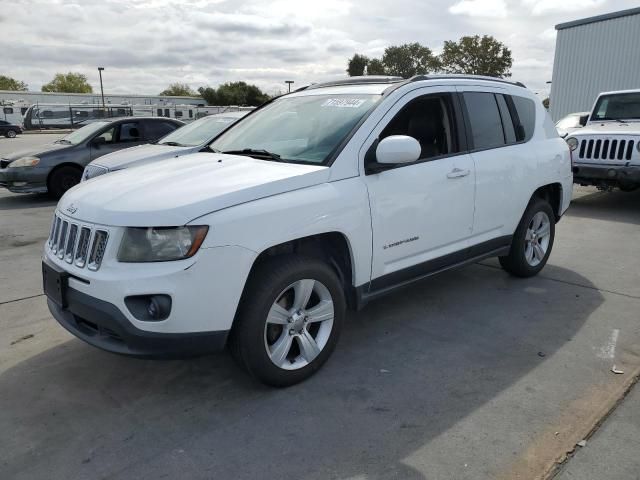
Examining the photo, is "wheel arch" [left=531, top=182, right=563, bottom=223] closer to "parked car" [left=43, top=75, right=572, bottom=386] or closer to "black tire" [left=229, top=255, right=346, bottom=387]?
"parked car" [left=43, top=75, right=572, bottom=386]

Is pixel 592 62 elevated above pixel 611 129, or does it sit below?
above

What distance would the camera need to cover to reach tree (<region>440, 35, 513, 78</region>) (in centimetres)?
5972

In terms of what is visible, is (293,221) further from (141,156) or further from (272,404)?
(141,156)

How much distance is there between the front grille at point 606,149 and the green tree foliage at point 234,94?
73644 millimetres

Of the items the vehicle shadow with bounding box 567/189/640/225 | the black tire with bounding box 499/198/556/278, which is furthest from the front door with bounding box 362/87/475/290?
the vehicle shadow with bounding box 567/189/640/225

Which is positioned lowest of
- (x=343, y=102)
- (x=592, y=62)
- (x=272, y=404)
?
(x=272, y=404)

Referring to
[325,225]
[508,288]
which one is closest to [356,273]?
[325,225]

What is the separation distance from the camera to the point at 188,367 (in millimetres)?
3533

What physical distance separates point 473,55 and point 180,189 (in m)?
63.1

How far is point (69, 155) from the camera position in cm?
1003

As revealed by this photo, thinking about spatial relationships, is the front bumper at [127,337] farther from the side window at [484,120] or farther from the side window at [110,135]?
the side window at [110,135]

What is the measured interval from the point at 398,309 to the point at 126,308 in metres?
2.47

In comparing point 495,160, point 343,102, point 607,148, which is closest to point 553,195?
point 495,160

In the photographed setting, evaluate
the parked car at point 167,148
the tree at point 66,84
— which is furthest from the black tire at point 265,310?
the tree at point 66,84
